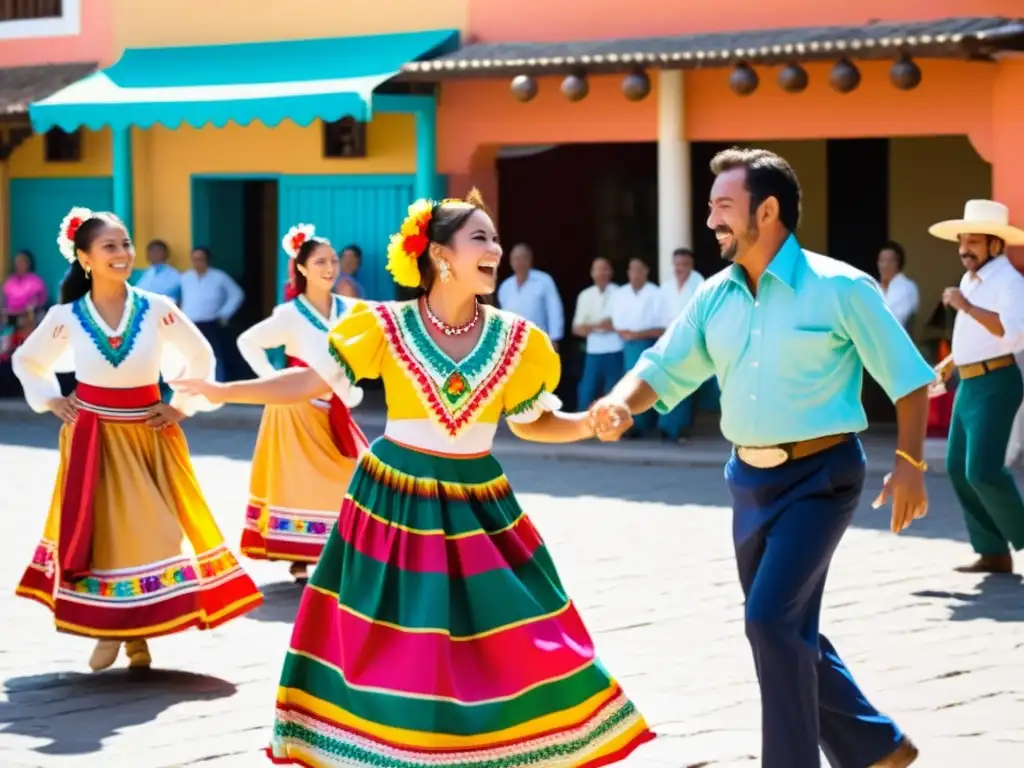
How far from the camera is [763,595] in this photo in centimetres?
560

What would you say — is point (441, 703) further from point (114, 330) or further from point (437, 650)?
point (114, 330)

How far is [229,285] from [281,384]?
577 inches

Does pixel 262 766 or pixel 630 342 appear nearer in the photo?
pixel 262 766

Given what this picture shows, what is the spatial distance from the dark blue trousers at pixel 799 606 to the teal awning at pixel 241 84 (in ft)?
42.5

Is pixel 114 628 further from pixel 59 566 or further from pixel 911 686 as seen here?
pixel 911 686

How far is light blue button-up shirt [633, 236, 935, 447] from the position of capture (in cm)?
563

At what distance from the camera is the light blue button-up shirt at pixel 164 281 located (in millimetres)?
21047

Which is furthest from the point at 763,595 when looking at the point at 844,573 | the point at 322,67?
the point at 322,67

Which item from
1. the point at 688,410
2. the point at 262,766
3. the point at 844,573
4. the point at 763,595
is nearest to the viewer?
the point at 763,595

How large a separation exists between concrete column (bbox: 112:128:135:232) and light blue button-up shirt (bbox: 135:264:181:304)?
0.80 m

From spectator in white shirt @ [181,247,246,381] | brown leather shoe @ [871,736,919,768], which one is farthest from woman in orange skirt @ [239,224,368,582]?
spectator in white shirt @ [181,247,246,381]

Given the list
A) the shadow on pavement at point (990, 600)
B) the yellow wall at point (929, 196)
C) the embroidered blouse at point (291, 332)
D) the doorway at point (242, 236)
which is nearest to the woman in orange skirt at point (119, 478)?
the embroidered blouse at point (291, 332)

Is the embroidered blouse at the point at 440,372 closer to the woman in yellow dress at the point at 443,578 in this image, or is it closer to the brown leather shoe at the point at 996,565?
the woman in yellow dress at the point at 443,578

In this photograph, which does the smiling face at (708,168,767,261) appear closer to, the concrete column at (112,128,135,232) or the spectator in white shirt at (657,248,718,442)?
the spectator in white shirt at (657,248,718,442)
